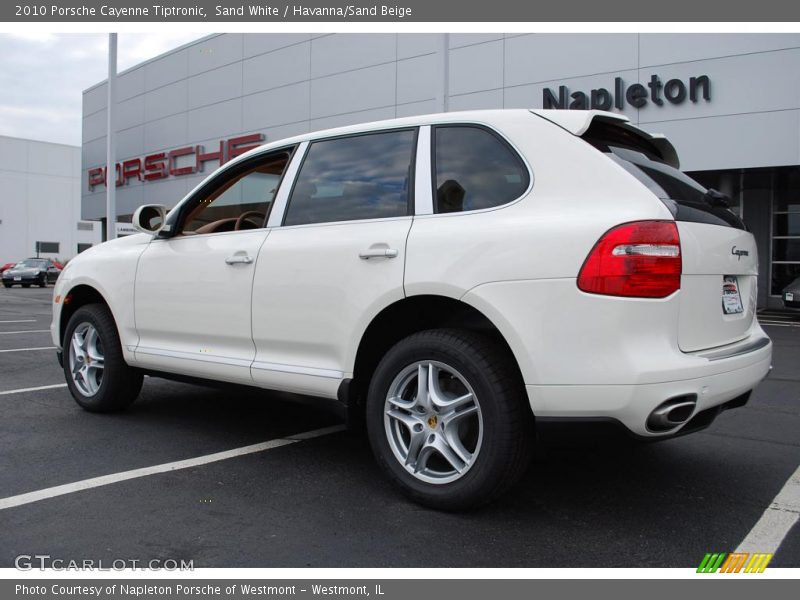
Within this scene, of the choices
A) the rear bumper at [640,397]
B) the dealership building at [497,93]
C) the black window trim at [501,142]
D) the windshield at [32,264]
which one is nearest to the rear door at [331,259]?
the black window trim at [501,142]

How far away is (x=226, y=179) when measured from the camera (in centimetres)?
439

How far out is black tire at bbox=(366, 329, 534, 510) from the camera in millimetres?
2865

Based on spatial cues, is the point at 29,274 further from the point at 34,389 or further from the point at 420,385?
the point at 420,385

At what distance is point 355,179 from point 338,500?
1602 millimetres

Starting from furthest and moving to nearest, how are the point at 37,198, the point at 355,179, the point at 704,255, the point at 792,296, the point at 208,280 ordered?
1. the point at 37,198
2. the point at 792,296
3. the point at 208,280
4. the point at 355,179
5. the point at 704,255

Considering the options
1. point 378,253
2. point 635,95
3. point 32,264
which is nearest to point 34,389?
point 378,253

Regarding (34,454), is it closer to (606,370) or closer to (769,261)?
(606,370)

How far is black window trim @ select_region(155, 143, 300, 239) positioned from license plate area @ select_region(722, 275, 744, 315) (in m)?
2.35

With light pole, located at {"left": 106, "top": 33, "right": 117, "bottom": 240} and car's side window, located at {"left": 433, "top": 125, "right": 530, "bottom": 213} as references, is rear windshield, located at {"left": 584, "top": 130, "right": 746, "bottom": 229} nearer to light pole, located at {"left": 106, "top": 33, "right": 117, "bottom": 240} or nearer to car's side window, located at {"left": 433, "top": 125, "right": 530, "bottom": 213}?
car's side window, located at {"left": 433, "top": 125, "right": 530, "bottom": 213}

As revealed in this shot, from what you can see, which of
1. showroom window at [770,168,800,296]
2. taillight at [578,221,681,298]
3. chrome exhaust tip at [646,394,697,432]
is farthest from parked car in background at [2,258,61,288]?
chrome exhaust tip at [646,394,697,432]

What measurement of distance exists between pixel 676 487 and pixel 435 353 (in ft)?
4.82

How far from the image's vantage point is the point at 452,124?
340 cm
